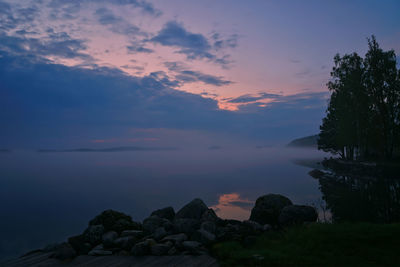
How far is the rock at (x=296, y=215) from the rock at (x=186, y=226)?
214 inches

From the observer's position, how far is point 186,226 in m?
13.9

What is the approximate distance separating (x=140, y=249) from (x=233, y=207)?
17.8 m

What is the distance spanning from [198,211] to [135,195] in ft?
68.2

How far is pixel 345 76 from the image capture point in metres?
51.4

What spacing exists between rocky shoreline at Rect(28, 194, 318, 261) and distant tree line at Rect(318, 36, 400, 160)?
40.0 metres

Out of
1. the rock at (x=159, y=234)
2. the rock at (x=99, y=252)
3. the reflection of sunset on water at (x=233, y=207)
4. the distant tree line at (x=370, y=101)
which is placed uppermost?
the distant tree line at (x=370, y=101)

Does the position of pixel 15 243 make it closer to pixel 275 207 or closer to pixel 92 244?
pixel 92 244

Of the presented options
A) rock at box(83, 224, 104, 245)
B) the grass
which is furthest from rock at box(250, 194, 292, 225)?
rock at box(83, 224, 104, 245)

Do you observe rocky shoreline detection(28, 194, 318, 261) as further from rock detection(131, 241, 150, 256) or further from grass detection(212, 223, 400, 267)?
grass detection(212, 223, 400, 267)

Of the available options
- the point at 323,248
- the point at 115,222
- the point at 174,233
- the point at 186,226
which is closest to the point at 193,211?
the point at 186,226

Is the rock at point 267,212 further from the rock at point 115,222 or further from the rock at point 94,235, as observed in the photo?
the rock at point 94,235

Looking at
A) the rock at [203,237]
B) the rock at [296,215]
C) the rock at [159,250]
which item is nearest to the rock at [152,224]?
the rock at [203,237]

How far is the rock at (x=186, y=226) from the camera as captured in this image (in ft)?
45.0

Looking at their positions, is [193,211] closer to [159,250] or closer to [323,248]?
[159,250]
